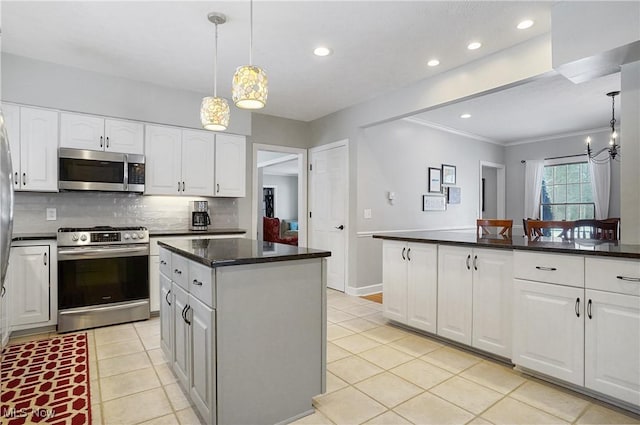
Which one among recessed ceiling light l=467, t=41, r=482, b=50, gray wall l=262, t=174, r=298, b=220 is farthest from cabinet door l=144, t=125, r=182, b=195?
gray wall l=262, t=174, r=298, b=220

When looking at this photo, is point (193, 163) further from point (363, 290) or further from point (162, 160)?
point (363, 290)

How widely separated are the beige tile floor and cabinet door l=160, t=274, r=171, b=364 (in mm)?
182

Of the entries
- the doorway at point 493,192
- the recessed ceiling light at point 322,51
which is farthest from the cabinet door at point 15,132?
the doorway at point 493,192

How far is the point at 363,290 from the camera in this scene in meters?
4.77

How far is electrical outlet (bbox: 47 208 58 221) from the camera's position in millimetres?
3606

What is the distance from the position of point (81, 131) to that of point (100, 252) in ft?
4.25

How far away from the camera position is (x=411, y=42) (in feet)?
9.91

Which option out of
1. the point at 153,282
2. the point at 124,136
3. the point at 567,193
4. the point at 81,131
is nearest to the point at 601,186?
the point at 567,193

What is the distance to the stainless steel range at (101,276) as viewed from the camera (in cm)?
323

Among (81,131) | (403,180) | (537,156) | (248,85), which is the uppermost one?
(537,156)

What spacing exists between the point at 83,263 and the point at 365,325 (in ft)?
9.27

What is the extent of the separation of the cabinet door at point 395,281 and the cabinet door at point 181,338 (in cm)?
201

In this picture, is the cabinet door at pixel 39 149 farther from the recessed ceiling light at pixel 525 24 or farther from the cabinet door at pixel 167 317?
the recessed ceiling light at pixel 525 24

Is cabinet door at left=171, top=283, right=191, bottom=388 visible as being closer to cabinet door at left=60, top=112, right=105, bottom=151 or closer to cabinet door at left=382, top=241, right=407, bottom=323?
cabinet door at left=382, top=241, right=407, bottom=323
